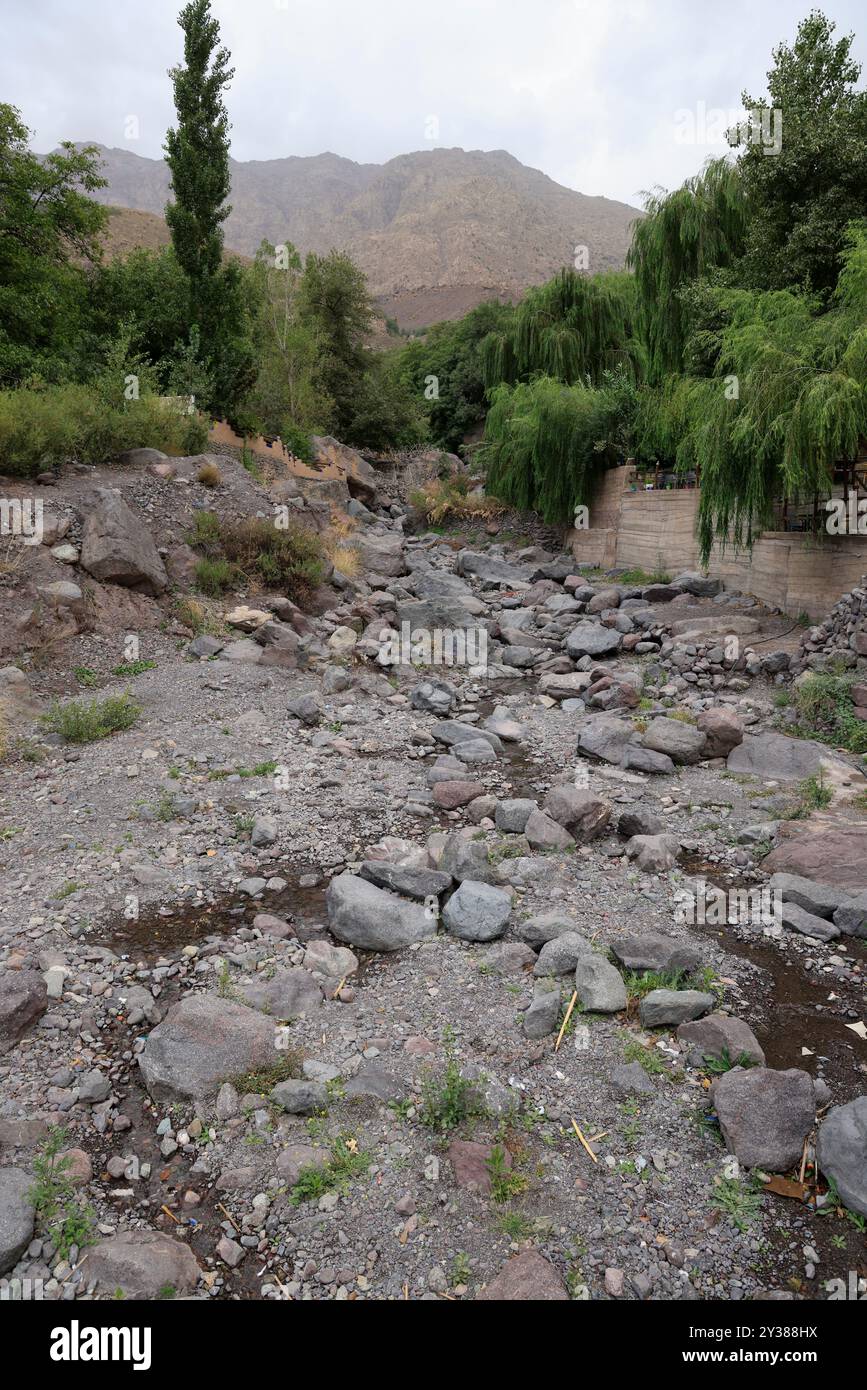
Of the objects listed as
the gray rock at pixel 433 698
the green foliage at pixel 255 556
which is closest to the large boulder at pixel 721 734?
the gray rock at pixel 433 698

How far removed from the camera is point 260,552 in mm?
12492

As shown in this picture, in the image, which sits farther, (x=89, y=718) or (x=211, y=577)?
(x=211, y=577)

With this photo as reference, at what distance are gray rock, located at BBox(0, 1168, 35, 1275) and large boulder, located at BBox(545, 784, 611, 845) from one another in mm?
4400

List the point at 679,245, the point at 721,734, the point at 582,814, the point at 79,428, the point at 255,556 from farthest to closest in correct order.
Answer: the point at 679,245 → the point at 255,556 → the point at 79,428 → the point at 721,734 → the point at 582,814

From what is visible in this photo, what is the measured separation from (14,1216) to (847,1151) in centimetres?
329

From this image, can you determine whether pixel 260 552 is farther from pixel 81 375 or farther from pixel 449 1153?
pixel 449 1153

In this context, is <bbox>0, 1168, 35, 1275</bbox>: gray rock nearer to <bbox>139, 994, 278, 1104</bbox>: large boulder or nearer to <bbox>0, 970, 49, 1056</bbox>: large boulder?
<bbox>139, 994, 278, 1104</bbox>: large boulder

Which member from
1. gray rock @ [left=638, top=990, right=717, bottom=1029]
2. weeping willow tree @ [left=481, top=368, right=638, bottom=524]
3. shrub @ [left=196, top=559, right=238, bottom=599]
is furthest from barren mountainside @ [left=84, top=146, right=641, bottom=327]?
gray rock @ [left=638, top=990, right=717, bottom=1029]

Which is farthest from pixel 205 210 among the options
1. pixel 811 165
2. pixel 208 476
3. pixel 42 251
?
pixel 811 165

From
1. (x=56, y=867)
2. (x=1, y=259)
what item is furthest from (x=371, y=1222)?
(x=1, y=259)

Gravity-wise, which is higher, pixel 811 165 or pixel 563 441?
pixel 811 165

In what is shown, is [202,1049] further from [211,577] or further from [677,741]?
[211,577]

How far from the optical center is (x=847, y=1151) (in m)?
3.08

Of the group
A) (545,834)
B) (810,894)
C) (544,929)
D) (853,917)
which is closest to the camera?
(544,929)
